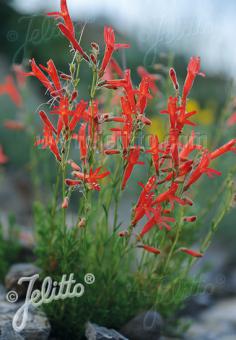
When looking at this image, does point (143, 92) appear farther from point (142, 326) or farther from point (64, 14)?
point (142, 326)

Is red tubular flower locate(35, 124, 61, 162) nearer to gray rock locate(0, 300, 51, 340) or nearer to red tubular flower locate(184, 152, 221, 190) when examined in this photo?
red tubular flower locate(184, 152, 221, 190)

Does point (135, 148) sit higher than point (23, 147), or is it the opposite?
point (135, 148)

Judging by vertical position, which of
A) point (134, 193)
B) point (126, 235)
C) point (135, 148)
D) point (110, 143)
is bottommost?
point (134, 193)

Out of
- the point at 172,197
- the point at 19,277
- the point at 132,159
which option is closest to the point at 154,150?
the point at 132,159

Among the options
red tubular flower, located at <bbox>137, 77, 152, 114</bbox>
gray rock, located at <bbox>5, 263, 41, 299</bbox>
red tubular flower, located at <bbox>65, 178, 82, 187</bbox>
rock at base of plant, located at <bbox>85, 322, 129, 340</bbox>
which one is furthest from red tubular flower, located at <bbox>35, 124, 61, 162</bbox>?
gray rock, located at <bbox>5, 263, 41, 299</bbox>

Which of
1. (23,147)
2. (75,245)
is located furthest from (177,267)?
(23,147)

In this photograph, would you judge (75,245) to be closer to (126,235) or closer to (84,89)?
(126,235)

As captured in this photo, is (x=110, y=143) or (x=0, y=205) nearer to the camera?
(x=110, y=143)
